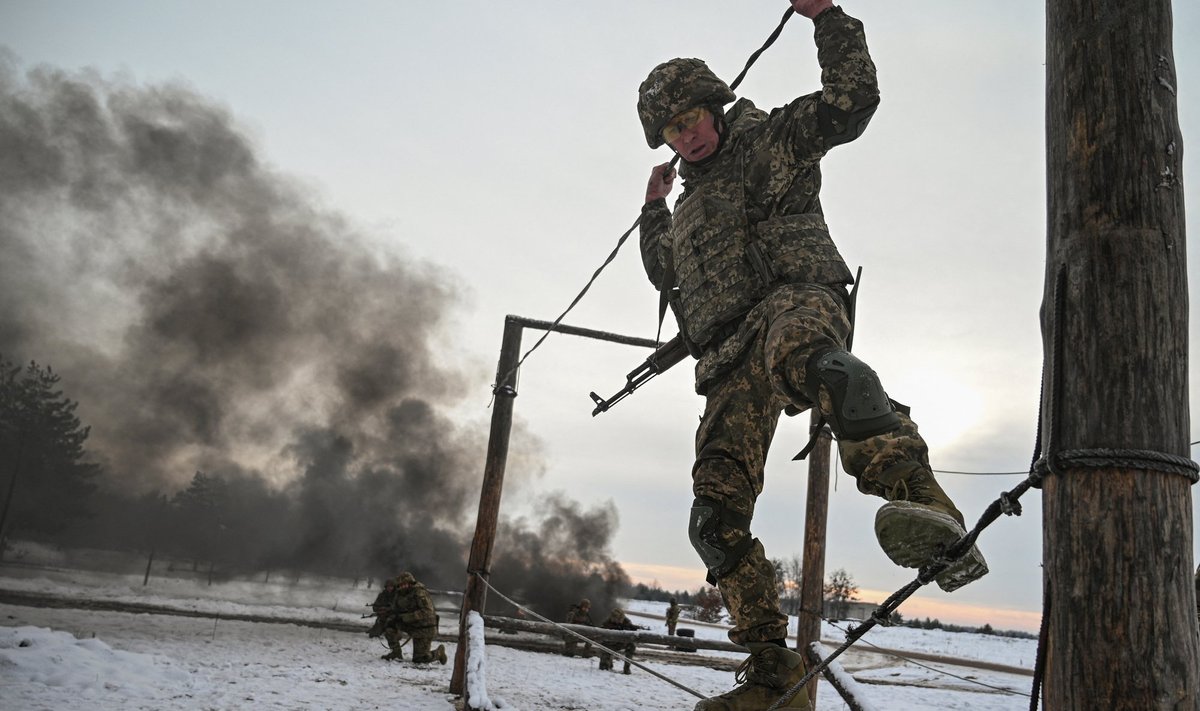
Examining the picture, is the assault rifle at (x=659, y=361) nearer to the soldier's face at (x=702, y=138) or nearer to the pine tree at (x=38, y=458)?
the soldier's face at (x=702, y=138)

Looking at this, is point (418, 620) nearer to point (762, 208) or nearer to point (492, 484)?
point (492, 484)

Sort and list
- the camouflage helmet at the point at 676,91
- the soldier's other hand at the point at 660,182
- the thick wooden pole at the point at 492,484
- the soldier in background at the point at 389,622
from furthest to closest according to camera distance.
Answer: the soldier in background at the point at 389,622, the thick wooden pole at the point at 492,484, the soldier's other hand at the point at 660,182, the camouflage helmet at the point at 676,91

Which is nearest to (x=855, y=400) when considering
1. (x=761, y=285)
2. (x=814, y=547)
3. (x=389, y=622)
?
(x=761, y=285)

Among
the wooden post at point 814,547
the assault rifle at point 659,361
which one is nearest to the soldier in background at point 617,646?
the wooden post at point 814,547

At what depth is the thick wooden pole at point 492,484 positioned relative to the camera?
7172 mm

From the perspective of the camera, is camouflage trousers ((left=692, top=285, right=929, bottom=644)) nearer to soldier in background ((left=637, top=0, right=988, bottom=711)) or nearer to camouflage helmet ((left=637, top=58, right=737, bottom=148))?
soldier in background ((left=637, top=0, right=988, bottom=711))

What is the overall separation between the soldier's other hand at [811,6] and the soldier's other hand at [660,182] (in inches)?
52.9

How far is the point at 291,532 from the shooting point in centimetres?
4341

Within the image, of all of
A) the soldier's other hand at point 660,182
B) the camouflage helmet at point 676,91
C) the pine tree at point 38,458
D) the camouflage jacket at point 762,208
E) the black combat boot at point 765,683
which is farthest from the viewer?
the pine tree at point 38,458

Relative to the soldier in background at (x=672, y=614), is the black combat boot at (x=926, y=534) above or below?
above

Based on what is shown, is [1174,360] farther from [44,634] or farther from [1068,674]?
[44,634]

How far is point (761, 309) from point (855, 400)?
738 mm

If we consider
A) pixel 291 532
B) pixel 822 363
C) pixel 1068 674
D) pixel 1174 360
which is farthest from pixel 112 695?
pixel 291 532

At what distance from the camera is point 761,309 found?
112 inches
